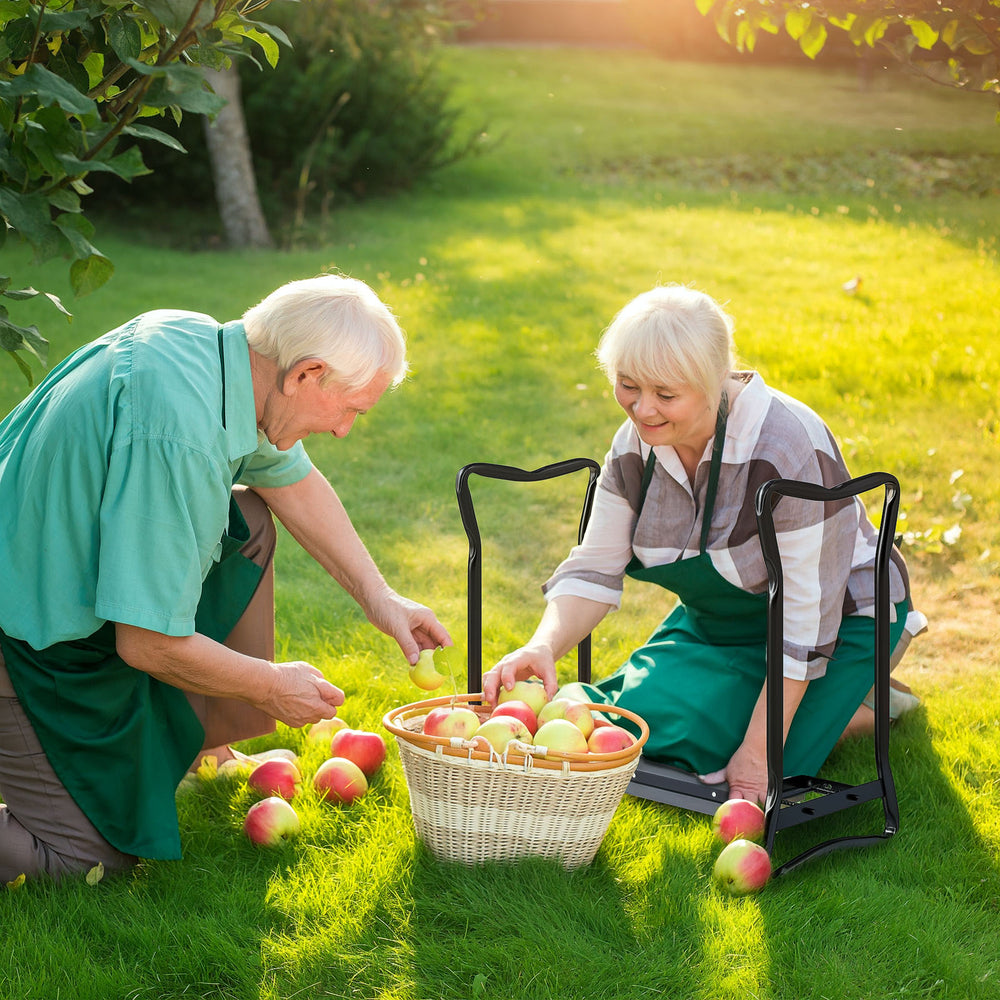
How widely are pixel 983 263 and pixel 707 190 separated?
4868mm

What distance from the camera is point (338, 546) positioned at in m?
3.28

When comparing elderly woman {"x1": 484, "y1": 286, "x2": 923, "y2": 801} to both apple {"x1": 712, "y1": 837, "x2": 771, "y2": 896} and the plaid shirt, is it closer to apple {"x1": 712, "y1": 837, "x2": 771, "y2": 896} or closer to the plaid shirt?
the plaid shirt

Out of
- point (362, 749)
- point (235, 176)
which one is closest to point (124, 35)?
point (362, 749)

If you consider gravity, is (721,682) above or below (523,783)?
below

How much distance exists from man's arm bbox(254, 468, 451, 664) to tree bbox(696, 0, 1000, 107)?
182 centimetres

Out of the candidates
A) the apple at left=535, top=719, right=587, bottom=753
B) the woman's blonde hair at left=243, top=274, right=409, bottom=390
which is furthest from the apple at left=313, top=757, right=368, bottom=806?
the woman's blonde hair at left=243, top=274, right=409, bottom=390

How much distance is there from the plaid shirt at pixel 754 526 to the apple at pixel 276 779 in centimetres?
90

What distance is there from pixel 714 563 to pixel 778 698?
476 mm

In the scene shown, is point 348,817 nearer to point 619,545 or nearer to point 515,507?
point 619,545

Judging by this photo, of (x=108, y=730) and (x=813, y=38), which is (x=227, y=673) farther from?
(x=813, y=38)

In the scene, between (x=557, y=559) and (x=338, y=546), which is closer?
(x=338, y=546)

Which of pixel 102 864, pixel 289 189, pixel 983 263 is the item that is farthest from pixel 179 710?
pixel 289 189

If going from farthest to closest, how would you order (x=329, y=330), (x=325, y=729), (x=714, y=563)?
1. (x=325, y=729)
2. (x=714, y=563)
3. (x=329, y=330)

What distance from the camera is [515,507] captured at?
18.4ft
